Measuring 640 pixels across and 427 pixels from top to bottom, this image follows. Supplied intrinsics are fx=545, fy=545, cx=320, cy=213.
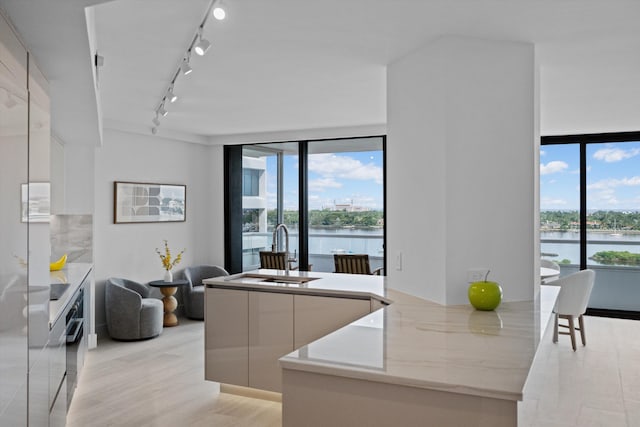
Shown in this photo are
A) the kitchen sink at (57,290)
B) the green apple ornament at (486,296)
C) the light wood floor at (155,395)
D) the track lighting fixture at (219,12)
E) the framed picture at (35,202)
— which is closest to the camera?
the framed picture at (35,202)

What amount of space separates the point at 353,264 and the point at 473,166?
9.64 feet

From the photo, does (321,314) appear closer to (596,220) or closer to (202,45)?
(202,45)

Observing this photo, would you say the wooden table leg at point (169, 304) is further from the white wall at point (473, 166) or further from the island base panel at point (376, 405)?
the island base panel at point (376, 405)

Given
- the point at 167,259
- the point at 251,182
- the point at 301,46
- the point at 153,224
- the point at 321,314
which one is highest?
the point at 301,46

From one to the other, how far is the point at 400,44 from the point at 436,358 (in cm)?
205

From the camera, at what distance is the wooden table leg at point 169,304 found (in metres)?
6.71

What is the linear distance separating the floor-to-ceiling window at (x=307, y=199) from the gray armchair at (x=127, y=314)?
6.44ft

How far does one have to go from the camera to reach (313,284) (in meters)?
3.98

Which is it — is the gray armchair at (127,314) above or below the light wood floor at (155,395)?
above

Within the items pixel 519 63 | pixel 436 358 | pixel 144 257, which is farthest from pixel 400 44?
pixel 144 257

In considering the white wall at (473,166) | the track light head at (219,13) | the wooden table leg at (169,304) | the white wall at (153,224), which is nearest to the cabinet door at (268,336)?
the white wall at (473,166)

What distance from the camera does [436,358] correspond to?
80.0 inches

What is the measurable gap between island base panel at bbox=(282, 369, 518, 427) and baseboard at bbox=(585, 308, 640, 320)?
638cm

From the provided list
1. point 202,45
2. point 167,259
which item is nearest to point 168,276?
point 167,259
